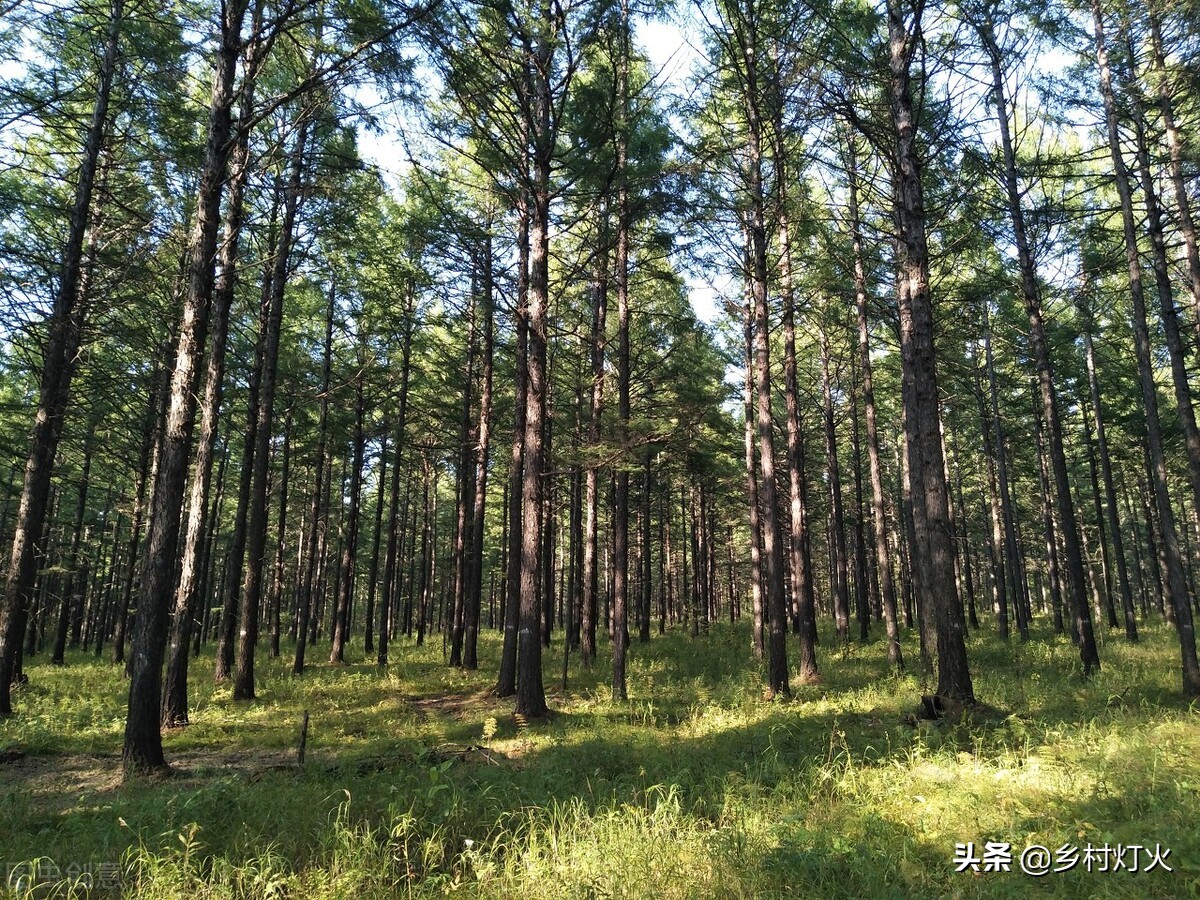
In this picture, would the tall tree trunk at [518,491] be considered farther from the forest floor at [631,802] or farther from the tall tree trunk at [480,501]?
the forest floor at [631,802]

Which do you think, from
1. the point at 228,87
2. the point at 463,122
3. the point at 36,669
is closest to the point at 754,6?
the point at 463,122

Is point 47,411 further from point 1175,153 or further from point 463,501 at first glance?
point 1175,153

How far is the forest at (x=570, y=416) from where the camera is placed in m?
4.69

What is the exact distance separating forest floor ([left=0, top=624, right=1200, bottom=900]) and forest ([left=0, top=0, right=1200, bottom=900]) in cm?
5

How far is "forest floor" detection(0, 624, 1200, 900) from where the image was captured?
393 centimetres

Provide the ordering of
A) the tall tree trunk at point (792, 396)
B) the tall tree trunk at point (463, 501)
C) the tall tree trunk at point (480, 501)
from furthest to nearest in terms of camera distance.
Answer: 1. the tall tree trunk at point (463, 501)
2. the tall tree trunk at point (480, 501)
3. the tall tree trunk at point (792, 396)

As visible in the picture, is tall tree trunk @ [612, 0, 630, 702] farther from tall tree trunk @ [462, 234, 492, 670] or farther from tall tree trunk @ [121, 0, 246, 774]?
tall tree trunk @ [121, 0, 246, 774]

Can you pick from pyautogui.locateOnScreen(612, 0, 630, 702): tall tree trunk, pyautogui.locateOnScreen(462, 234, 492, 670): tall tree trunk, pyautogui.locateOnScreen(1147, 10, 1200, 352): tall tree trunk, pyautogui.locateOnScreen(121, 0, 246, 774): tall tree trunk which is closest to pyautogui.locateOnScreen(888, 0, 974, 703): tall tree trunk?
pyautogui.locateOnScreen(612, 0, 630, 702): tall tree trunk

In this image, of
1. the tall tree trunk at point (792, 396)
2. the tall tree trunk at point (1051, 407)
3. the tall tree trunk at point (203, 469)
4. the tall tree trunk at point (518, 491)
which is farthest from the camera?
the tall tree trunk at point (1051, 407)

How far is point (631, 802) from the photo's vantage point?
19.5 ft

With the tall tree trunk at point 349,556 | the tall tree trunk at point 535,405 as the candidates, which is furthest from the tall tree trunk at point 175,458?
the tall tree trunk at point 349,556

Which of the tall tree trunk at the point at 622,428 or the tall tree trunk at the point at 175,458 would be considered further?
the tall tree trunk at the point at 622,428

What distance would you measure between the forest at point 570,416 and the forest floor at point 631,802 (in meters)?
0.05

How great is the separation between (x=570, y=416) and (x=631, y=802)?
14.5 metres
